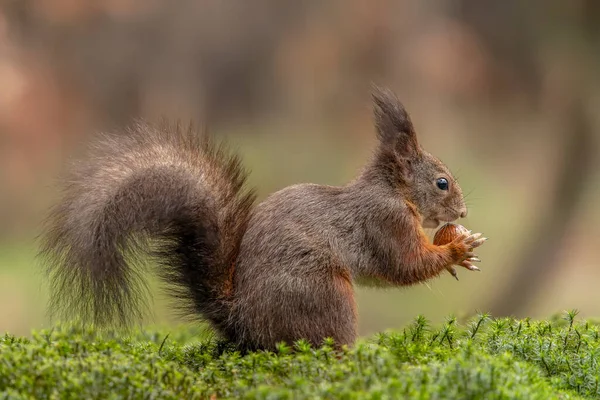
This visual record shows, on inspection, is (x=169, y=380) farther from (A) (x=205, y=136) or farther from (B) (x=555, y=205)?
(B) (x=555, y=205)

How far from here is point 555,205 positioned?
6.20 meters

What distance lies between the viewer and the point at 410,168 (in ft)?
11.1

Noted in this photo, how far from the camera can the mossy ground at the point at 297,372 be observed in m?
2.00

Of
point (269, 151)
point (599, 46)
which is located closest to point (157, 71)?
point (269, 151)

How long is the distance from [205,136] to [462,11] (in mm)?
3776

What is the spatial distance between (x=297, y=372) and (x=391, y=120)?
1.45 metres

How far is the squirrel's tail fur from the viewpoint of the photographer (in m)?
2.58

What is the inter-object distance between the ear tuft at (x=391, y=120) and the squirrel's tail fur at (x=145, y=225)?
682 mm

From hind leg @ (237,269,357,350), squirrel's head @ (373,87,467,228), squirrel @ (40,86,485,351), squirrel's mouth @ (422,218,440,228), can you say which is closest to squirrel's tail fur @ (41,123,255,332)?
squirrel @ (40,86,485,351)

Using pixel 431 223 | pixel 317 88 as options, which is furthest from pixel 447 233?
pixel 317 88

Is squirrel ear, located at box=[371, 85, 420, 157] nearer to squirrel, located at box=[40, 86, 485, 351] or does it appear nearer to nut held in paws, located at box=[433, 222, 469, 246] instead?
squirrel, located at box=[40, 86, 485, 351]

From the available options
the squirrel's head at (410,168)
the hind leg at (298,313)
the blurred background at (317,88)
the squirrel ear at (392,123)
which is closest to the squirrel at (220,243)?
the hind leg at (298,313)

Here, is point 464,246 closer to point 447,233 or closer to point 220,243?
point 447,233

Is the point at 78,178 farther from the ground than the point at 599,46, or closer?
closer
